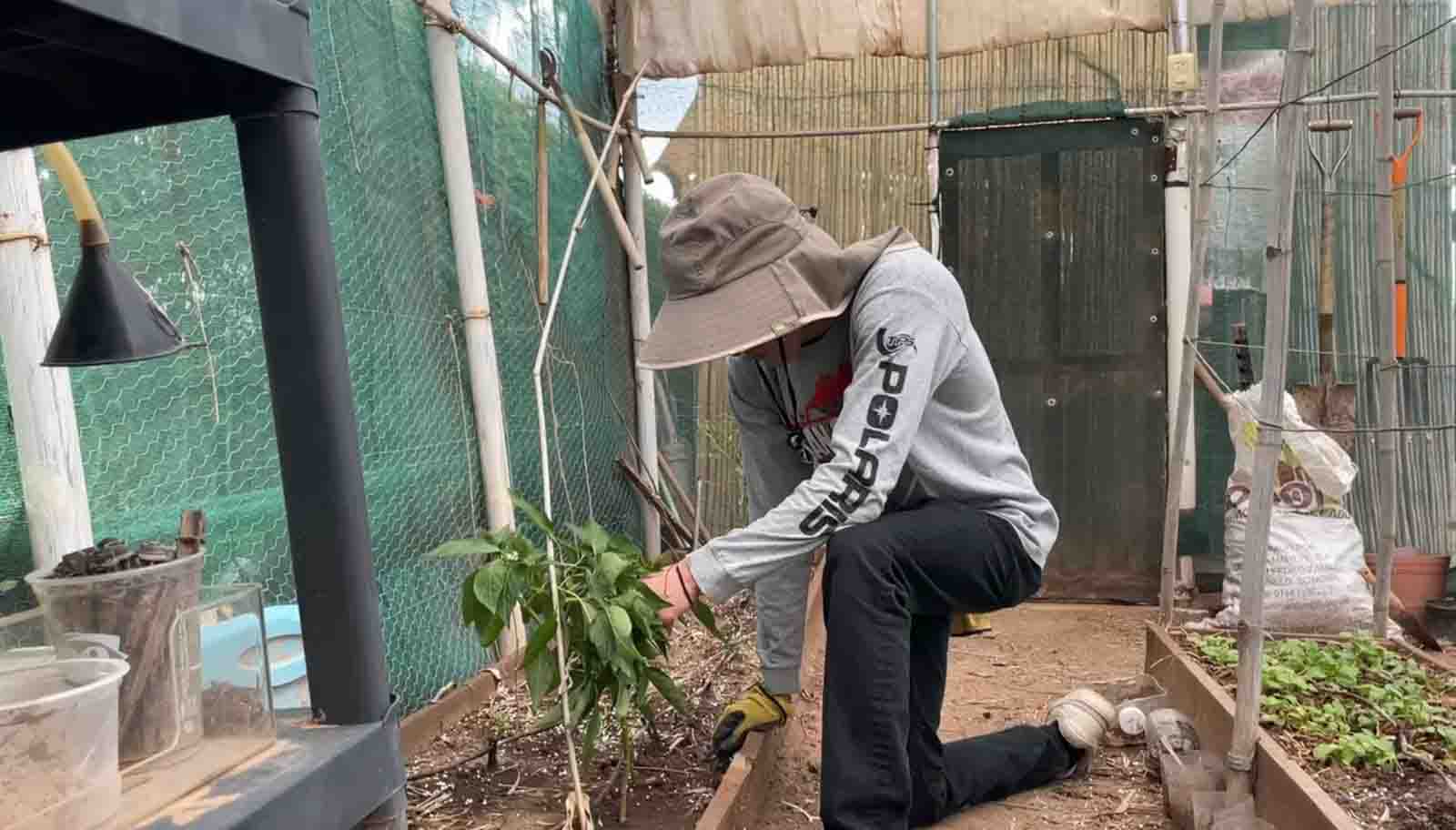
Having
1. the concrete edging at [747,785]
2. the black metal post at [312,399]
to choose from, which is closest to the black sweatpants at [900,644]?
the concrete edging at [747,785]

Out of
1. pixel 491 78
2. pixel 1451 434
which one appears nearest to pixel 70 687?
pixel 491 78

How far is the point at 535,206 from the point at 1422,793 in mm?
3212

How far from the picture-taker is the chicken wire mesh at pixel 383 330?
1.97m

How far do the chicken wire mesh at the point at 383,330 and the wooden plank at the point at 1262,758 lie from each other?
191cm

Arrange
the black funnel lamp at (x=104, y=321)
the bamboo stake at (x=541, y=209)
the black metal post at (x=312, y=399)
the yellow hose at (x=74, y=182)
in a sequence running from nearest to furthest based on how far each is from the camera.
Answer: the black metal post at (x=312, y=399)
the yellow hose at (x=74, y=182)
the black funnel lamp at (x=104, y=321)
the bamboo stake at (x=541, y=209)

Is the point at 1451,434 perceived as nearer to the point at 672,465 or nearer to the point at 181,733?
the point at 672,465

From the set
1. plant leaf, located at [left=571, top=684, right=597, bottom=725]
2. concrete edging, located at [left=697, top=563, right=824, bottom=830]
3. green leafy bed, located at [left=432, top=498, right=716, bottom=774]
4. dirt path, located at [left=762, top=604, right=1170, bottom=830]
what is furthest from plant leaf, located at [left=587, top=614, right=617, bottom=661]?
dirt path, located at [left=762, top=604, right=1170, bottom=830]

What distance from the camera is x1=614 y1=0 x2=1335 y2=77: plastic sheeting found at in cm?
444

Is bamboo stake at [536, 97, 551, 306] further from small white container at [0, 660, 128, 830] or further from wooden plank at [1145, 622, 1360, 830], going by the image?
small white container at [0, 660, 128, 830]

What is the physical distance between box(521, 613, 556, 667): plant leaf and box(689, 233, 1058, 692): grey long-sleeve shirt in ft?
0.93

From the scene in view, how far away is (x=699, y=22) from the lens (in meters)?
4.55

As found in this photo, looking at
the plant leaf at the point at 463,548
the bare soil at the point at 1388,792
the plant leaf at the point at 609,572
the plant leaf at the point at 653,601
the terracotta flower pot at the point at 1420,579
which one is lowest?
the terracotta flower pot at the point at 1420,579

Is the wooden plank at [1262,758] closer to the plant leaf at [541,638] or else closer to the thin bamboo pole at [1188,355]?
the thin bamboo pole at [1188,355]

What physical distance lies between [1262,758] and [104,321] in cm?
225
